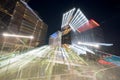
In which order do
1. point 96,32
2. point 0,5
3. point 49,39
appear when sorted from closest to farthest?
point 0,5, point 49,39, point 96,32

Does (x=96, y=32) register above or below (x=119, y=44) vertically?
above

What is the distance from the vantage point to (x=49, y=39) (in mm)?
43156

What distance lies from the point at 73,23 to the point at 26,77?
25.6m

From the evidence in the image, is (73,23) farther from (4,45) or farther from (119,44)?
(4,45)

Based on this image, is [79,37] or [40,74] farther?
[79,37]

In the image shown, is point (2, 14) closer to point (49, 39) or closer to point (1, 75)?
point (1, 75)

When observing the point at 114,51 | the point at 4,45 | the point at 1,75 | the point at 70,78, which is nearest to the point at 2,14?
the point at 4,45

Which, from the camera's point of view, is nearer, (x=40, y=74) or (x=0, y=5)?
(x=40, y=74)

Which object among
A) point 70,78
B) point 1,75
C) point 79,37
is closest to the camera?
point 1,75

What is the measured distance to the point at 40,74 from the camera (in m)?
10.9

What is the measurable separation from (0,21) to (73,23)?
737 inches

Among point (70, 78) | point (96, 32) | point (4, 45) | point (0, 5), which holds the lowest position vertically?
point (70, 78)

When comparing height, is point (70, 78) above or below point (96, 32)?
below

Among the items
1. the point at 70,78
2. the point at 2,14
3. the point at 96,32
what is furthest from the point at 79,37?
the point at 70,78
